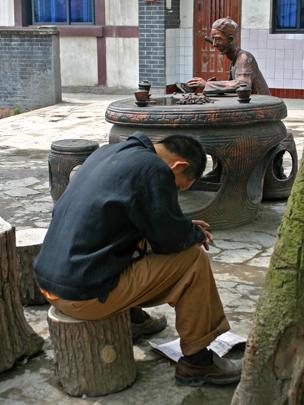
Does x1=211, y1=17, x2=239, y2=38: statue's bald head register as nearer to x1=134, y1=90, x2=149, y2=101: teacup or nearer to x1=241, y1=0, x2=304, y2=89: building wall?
x1=134, y1=90, x2=149, y2=101: teacup

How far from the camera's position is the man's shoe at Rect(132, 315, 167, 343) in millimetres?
4172

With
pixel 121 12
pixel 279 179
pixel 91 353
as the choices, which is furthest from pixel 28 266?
pixel 121 12

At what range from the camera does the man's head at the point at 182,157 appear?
358 centimetres

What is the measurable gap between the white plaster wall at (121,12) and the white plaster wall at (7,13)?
2.16 meters

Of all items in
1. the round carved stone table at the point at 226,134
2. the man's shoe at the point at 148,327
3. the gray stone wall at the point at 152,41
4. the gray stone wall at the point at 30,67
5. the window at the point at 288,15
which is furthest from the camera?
the gray stone wall at the point at 152,41

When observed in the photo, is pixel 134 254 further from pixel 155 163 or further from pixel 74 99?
pixel 74 99

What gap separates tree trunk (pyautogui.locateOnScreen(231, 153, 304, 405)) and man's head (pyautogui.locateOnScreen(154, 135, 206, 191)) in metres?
0.65

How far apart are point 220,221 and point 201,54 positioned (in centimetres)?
907

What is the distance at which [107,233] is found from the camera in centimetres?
Result: 340

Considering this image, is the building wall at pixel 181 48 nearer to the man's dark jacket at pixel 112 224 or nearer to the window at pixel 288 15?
the window at pixel 288 15

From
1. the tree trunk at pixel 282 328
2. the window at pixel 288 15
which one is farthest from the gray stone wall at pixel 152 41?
the tree trunk at pixel 282 328

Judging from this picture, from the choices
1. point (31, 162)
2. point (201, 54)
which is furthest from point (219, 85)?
point (201, 54)

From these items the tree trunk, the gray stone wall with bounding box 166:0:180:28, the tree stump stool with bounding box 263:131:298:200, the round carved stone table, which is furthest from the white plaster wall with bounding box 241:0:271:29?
the tree trunk

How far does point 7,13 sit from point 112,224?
13679 mm
